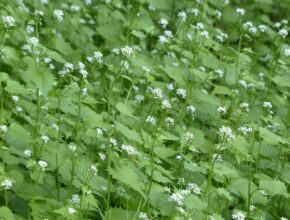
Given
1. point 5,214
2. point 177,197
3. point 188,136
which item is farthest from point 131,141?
point 5,214

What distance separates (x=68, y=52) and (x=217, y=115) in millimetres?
1612

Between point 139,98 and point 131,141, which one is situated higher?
point 139,98

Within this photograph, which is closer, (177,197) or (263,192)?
(177,197)

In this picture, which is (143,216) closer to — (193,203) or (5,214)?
(193,203)

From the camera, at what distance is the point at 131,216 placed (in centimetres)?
437

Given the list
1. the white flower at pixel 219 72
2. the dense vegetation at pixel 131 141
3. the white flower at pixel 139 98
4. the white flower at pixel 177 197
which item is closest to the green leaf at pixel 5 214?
the dense vegetation at pixel 131 141

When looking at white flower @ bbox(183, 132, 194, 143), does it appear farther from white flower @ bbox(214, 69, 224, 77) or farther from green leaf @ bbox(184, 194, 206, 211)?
white flower @ bbox(214, 69, 224, 77)

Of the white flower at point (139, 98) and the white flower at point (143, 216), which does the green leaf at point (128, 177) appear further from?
the white flower at point (139, 98)

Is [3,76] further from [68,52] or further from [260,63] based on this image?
[260,63]

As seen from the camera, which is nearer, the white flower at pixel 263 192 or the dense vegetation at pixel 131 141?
the dense vegetation at pixel 131 141

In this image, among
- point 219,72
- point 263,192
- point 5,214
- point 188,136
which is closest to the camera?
point 5,214

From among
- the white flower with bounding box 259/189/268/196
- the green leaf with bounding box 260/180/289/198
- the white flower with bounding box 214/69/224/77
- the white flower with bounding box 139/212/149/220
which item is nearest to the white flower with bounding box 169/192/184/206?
the white flower with bounding box 139/212/149/220

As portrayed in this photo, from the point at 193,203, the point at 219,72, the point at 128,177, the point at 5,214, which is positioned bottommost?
the point at 5,214

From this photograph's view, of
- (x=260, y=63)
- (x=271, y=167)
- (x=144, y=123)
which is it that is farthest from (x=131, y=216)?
A: (x=260, y=63)
